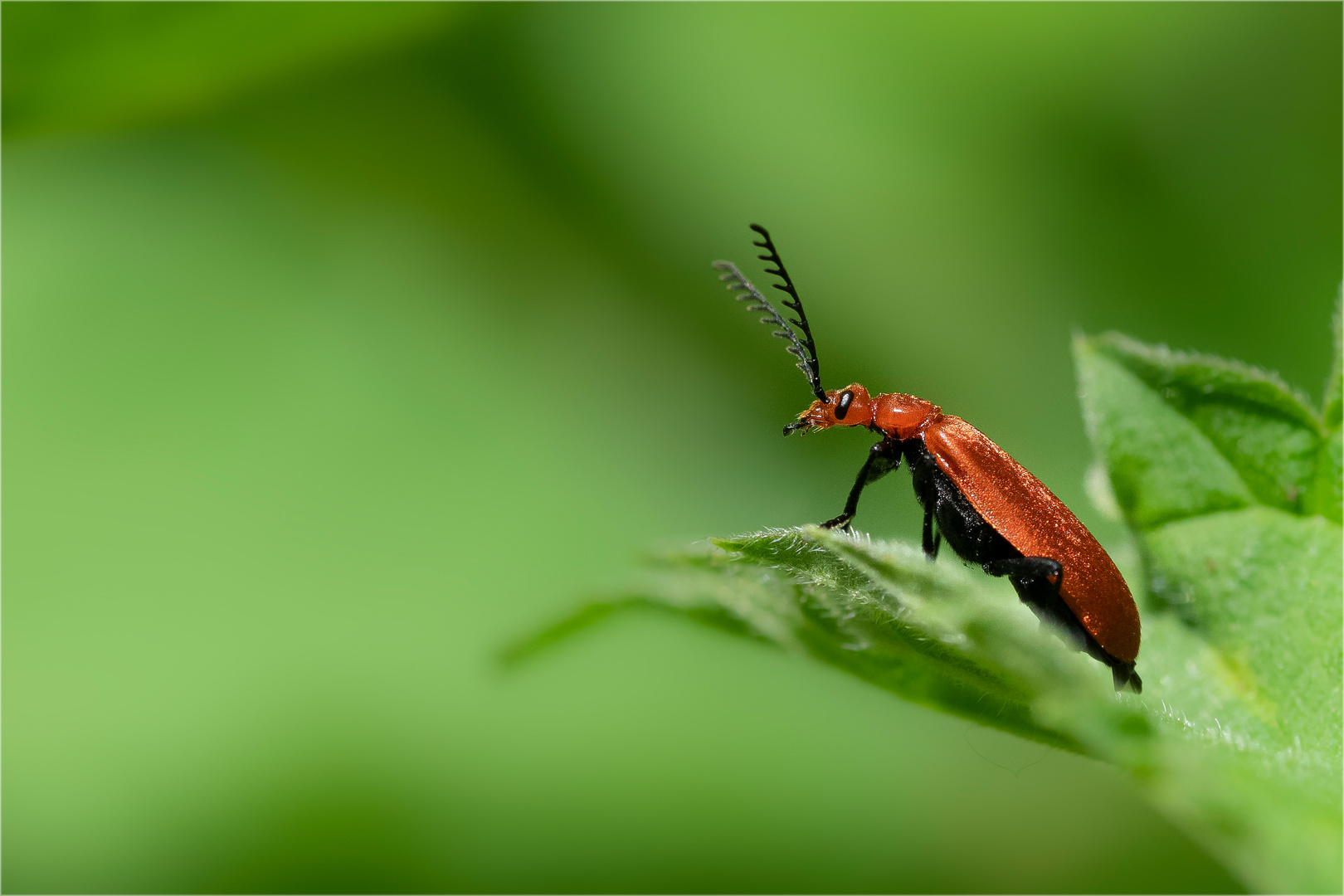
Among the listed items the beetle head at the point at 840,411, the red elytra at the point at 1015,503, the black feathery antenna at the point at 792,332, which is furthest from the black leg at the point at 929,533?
the black feathery antenna at the point at 792,332

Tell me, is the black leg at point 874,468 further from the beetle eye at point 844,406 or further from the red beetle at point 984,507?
the beetle eye at point 844,406

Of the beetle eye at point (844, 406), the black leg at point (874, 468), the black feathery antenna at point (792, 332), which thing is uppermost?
the black feathery antenna at point (792, 332)

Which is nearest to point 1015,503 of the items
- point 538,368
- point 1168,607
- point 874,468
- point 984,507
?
point 984,507

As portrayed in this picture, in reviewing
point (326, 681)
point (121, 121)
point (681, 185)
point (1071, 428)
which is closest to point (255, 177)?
point (121, 121)

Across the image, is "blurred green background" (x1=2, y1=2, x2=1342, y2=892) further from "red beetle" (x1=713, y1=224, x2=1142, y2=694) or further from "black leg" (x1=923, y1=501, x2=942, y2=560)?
"red beetle" (x1=713, y1=224, x2=1142, y2=694)

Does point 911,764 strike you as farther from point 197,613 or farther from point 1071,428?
point 197,613

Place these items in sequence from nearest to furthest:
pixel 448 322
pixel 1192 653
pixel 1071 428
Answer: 1. pixel 1192 653
2. pixel 1071 428
3. pixel 448 322
